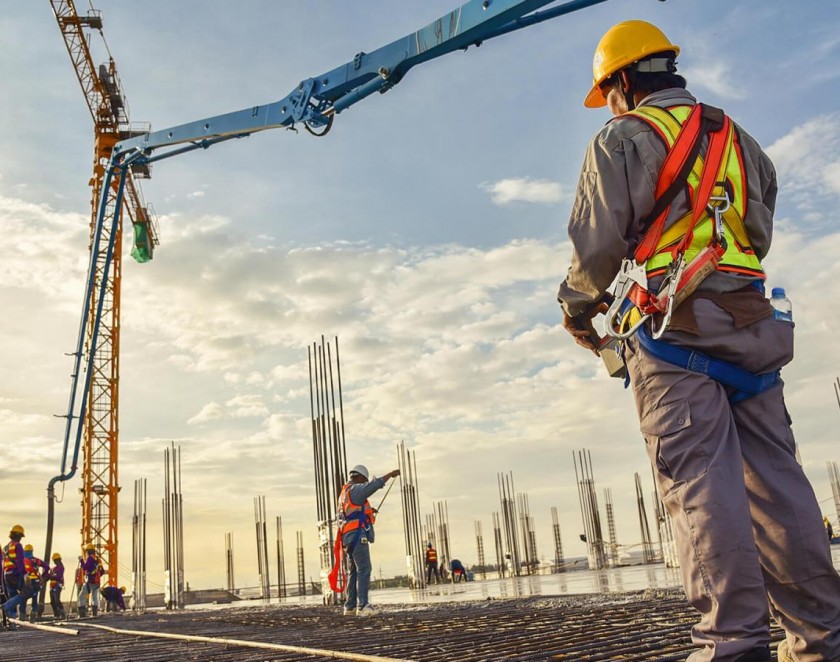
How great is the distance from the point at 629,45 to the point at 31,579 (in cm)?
1621

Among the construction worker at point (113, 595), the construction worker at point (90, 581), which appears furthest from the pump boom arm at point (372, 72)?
the construction worker at point (113, 595)

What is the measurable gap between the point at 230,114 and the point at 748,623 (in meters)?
11.8

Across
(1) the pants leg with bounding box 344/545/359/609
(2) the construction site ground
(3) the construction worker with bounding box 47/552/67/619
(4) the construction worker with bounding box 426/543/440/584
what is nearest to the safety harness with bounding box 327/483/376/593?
(1) the pants leg with bounding box 344/545/359/609

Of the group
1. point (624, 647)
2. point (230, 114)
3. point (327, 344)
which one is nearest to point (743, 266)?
point (624, 647)

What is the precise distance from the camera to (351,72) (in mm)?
10500

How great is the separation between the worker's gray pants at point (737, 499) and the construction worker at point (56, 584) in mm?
18488

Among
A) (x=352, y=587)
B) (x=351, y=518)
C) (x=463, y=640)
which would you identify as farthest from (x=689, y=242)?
(x=352, y=587)

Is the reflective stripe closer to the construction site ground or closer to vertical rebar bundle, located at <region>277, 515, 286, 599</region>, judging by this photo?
the construction site ground

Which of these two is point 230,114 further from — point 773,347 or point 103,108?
point 103,108

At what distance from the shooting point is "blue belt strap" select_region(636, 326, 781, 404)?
215cm

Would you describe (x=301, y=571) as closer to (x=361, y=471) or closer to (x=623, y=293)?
(x=361, y=471)

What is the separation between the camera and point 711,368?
2150 mm

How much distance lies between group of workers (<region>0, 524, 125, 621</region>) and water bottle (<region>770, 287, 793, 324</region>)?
11308 mm

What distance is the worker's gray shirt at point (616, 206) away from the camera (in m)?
2.20
